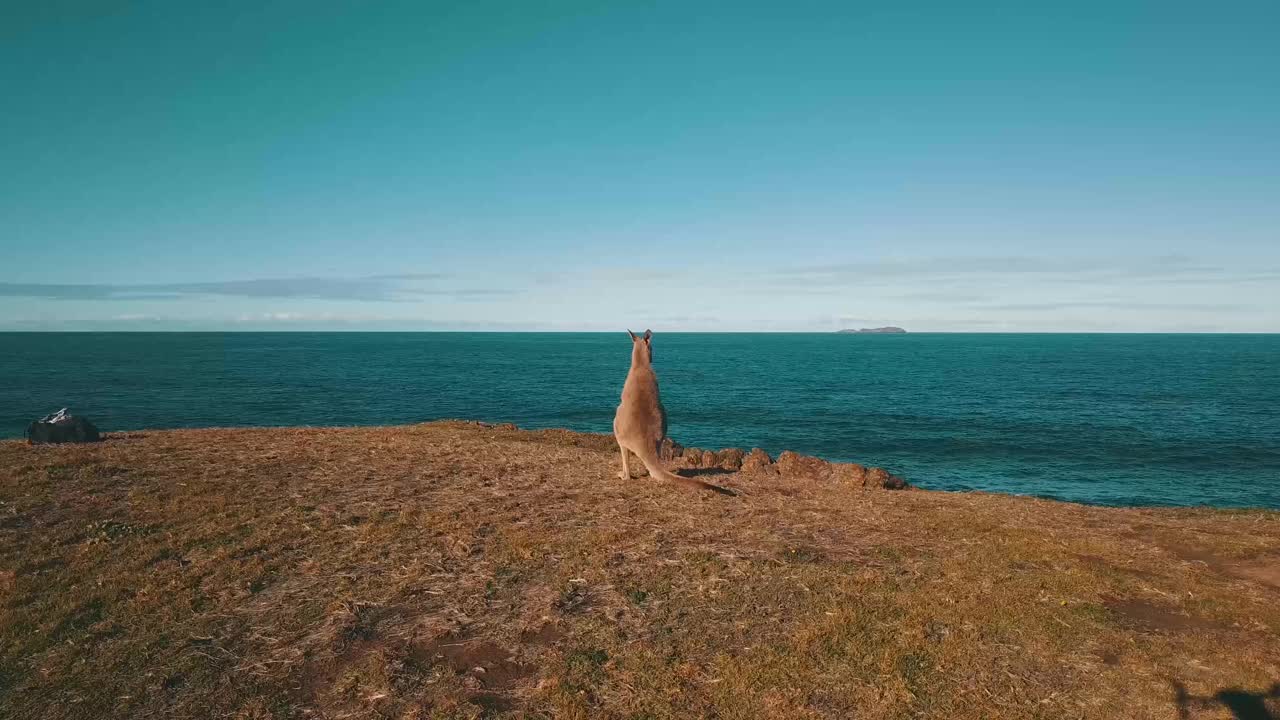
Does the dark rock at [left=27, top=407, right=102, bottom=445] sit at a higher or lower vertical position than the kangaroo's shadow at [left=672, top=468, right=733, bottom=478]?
higher

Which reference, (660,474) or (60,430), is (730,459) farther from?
(60,430)

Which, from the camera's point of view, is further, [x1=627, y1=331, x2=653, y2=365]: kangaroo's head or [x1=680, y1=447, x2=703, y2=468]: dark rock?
[x1=680, y1=447, x2=703, y2=468]: dark rock

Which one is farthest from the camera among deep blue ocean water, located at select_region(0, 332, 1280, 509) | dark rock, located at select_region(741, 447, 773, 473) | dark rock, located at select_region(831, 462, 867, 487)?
deep blue ocean water, located at select_region(0, 332, 1280, 509)

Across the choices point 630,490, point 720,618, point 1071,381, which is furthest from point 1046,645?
point 1071,381

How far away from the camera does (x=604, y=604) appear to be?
790cm

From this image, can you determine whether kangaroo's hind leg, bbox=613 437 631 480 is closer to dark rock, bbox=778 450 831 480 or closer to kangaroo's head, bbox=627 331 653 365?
kangaroo's head, bbox=627 331 653 365

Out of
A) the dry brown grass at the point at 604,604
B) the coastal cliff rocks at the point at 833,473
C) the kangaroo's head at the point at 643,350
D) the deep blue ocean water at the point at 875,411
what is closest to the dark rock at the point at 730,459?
the coastal cliff rocks at the point at 833,473

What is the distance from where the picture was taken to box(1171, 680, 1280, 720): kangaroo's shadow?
5.83 m

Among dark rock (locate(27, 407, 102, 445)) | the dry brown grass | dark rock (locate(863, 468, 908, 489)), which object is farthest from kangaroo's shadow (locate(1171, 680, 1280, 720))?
dark rock (locate(27, 407, 102, 445))

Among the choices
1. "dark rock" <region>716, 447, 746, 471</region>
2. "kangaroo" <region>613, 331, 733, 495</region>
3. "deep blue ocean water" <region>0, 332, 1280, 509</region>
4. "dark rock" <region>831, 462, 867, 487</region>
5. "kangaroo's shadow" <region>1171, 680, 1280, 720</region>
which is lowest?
"deep blue ocean water" <region>0, 332, 1280, 509</region>

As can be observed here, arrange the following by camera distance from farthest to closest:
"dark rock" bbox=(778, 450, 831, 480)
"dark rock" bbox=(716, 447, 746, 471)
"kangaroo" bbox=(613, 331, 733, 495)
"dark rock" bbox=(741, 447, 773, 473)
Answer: "dark rock" bbox=(716, 447, 746, 471)
"dark rock" bbox=(741, 447, 773, 473)
"dark rock" bbox=(778, 450, 831, 480)
"kangaroo" bbox=(613, 331, 733, 495)

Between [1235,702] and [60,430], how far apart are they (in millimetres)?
24228

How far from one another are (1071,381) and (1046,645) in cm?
10062

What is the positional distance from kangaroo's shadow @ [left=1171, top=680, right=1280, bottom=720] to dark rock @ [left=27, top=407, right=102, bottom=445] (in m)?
22.8
